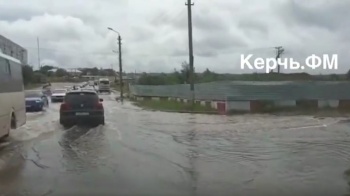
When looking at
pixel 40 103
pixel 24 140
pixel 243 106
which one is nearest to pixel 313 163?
pixel 24 140

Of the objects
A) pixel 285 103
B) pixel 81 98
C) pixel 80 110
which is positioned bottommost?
pixel 285 103

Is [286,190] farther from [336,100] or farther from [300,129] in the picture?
[336,100]

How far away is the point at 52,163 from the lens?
512 inches

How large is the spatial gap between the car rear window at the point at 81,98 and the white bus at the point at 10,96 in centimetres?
416

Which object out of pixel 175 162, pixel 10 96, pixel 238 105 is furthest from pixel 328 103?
pixel 175 162

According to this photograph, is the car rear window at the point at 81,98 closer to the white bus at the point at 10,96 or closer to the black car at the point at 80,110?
the black car at the point at 80,110

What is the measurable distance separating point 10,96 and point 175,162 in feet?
24.2

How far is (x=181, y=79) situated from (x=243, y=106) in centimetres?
4778

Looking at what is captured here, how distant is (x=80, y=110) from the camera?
2538cm

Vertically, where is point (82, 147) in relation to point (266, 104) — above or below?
above

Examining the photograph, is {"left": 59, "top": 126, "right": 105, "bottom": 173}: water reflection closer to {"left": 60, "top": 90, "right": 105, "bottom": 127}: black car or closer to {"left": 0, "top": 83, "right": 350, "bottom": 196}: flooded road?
{"left": 0, "top": 83, "right": 350, "bottom": 196}: flooded road

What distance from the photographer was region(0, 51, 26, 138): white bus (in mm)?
16797

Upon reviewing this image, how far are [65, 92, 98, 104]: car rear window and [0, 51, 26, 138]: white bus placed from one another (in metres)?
4.16

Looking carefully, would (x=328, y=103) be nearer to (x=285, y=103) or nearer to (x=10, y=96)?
(x=285, y=103)
